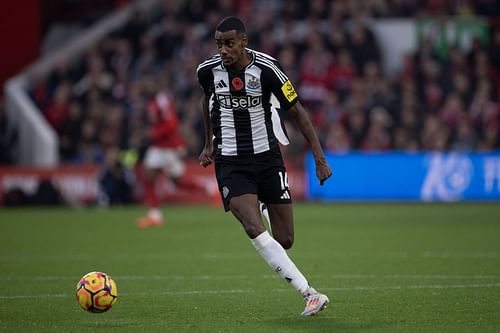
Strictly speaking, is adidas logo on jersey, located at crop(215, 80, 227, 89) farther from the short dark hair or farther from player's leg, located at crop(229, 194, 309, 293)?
player's leg, located at crop(229, 194, 309, 293)

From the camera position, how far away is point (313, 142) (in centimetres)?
816

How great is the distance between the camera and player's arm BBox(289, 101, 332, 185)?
26.3 feet

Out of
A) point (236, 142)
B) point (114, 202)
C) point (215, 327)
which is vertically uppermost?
point (236, 142)

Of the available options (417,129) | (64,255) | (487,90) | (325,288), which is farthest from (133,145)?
(325,288)

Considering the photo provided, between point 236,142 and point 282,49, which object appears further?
point 282,49

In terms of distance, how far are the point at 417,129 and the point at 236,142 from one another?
16.2 meters

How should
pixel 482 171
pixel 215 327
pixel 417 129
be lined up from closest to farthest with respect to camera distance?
pixel 215 327, pixel 482 171, pixel 417 129

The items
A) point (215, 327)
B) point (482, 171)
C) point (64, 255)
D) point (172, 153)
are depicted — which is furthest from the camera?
point (482, 171)

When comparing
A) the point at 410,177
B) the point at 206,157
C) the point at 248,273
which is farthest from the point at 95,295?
the point at 410,177

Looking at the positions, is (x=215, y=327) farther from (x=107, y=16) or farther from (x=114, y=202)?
(x=107, y=16)

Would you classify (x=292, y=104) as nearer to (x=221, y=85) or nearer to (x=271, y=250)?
(x=221, y=85)

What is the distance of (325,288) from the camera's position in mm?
9578

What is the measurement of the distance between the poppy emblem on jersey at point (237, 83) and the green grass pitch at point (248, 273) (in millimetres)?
1880

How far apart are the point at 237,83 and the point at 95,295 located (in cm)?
215
